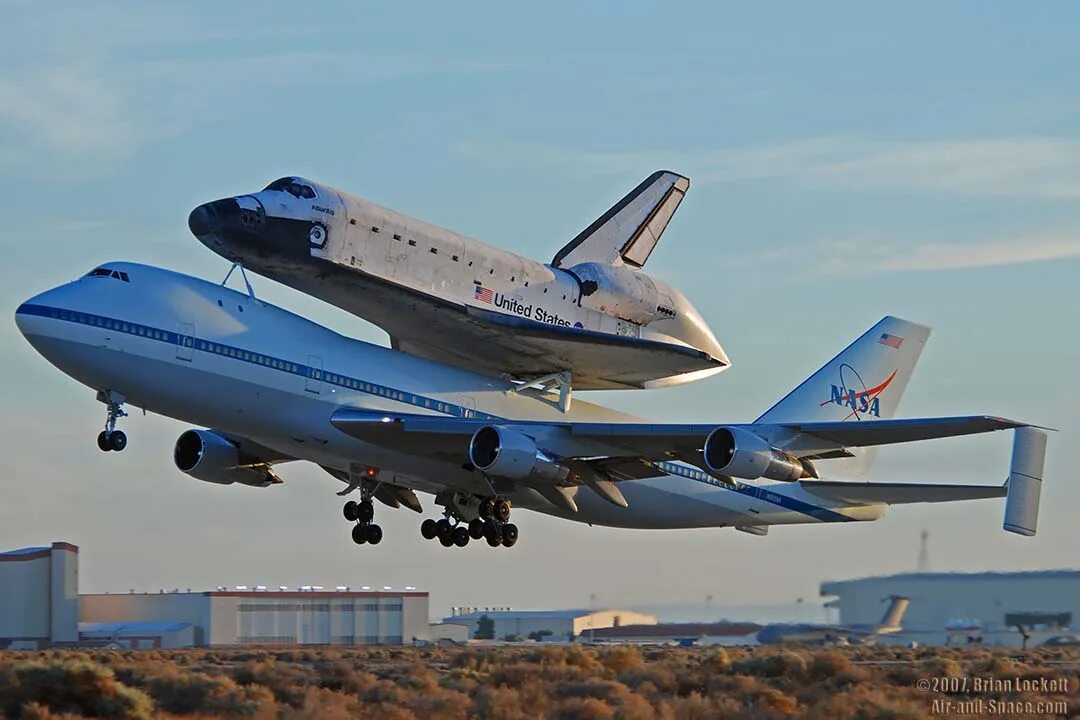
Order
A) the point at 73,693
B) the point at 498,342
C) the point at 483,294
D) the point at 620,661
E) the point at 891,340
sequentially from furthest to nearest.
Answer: the point at 891,340 → the point at 620,661 → the point at 498,342 → the point at 483,294 → the point at 73,693

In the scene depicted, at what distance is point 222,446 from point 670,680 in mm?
16695

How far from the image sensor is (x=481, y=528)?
49.7 m

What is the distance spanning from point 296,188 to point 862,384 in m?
24.5

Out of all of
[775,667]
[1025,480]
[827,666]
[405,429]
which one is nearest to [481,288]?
[405,429]

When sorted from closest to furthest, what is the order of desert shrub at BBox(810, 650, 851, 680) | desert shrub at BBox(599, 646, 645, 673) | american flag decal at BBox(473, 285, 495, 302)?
1. american flag decal at BBox(473, 285, 495, 302)
2. desert shrub at BBox(810, 650, 851, 680)
3. desert shrub at BBox(599, 646, 645, 673)

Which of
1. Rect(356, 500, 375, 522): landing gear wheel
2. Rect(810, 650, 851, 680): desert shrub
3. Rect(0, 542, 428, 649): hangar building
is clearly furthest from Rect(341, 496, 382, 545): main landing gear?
Rect(0, 542, 428, 649): hangar building

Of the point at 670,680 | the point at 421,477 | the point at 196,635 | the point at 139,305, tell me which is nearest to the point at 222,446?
the point at 421,477

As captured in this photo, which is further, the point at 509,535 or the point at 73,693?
the point at 509,535

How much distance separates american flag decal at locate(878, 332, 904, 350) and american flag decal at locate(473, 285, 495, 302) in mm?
19790

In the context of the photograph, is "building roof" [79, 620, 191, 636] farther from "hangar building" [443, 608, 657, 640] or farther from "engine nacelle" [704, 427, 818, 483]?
"engine nacelle" [704, 427, 818, 483]

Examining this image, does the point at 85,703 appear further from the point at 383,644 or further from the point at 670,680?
the point at 383,644

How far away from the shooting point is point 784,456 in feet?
145

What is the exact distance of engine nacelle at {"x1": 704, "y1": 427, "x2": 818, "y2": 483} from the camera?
4300 centimetres

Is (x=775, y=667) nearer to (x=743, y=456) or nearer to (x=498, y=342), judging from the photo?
(x=743, y=456)
